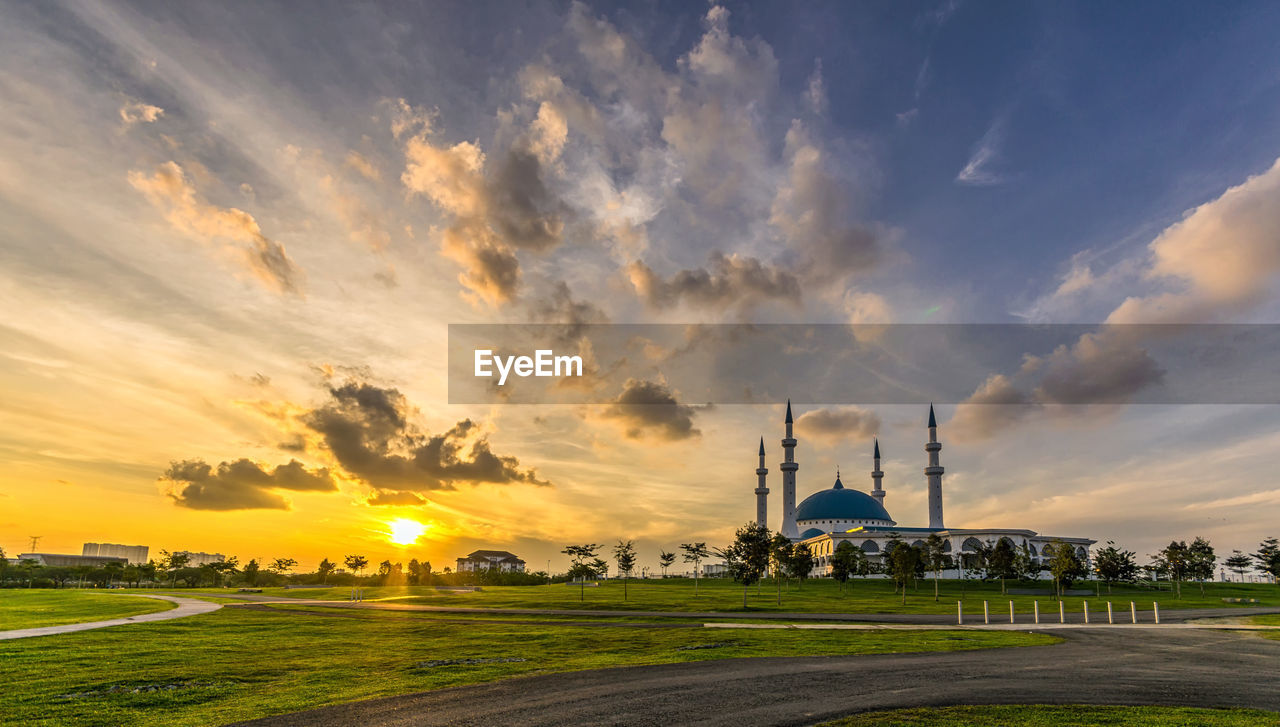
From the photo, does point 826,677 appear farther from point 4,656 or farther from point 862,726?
point 4,656

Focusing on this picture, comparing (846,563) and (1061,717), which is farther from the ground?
(1061,717)

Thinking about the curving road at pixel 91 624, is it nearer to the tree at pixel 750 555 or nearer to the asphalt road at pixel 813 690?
the asphalt road at pixel 813 690

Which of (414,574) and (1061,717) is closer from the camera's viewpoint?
(1061,717)

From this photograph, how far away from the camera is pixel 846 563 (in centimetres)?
9281

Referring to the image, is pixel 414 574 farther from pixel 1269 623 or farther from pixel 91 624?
pixel 1269 623

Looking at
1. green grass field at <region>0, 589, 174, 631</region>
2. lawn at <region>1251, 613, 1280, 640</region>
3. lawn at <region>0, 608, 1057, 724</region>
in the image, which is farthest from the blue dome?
green grass field at <region>0, 589, 174, 631</region>

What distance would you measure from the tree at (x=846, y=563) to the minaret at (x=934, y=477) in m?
33.1

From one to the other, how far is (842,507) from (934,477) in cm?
2514

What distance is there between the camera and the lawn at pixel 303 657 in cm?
1870

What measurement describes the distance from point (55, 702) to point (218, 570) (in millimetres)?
145508

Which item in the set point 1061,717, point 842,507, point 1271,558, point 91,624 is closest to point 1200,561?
point 1271,558

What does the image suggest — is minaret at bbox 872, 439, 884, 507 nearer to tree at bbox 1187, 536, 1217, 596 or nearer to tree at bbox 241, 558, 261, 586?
tree at bbox 1187, 536, 1217, 596

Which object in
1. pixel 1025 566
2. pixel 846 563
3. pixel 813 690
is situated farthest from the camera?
pixel 1025 566

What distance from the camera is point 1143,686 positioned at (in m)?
20.8
